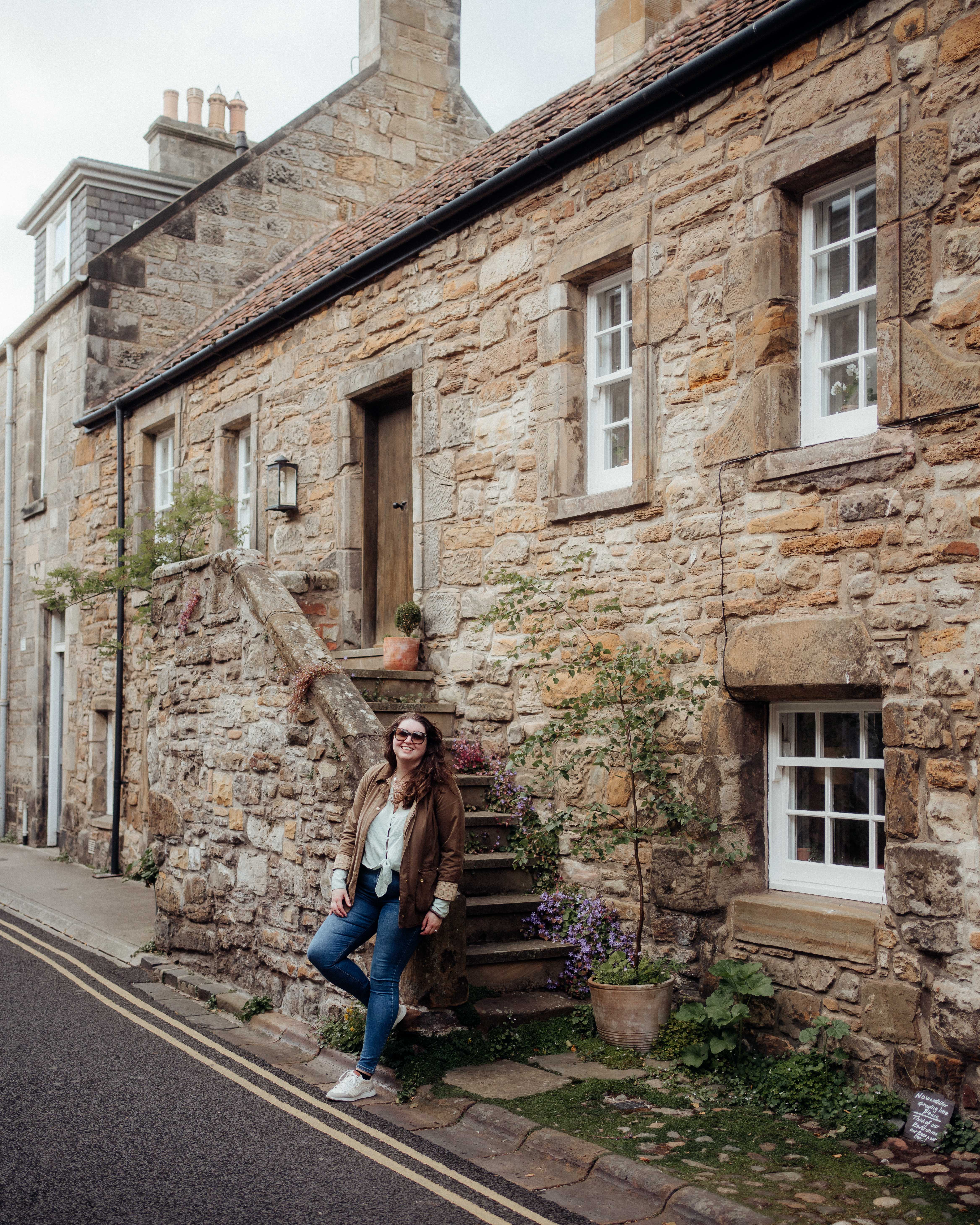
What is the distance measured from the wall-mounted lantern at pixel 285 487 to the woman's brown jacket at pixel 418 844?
520cm

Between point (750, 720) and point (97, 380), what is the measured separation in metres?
11.8

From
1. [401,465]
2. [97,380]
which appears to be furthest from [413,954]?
[97,380]

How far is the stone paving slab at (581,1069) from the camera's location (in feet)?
19.0

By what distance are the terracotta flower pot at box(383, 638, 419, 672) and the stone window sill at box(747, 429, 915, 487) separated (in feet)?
10.9

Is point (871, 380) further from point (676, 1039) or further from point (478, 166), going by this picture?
point (478, 166)

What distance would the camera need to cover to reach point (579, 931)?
23.2 ft

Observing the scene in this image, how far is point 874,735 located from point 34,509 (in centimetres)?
1407

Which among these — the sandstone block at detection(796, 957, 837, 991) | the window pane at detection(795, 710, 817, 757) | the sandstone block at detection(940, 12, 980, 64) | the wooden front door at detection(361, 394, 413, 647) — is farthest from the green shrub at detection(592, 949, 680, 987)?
the sandstone block at detection(940, 12, 980, 64)

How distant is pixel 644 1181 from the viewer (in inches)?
180

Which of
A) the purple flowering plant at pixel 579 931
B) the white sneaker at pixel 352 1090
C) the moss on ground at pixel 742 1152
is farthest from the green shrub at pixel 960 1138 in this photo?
the white sneaker at pixel 352 1090

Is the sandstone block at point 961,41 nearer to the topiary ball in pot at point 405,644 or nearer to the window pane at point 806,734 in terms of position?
the window pane at point 806,734

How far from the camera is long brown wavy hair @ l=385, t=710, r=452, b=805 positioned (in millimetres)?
5883

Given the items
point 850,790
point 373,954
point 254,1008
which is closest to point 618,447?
point 850,790

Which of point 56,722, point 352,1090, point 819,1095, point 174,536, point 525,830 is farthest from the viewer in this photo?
point 56,722
